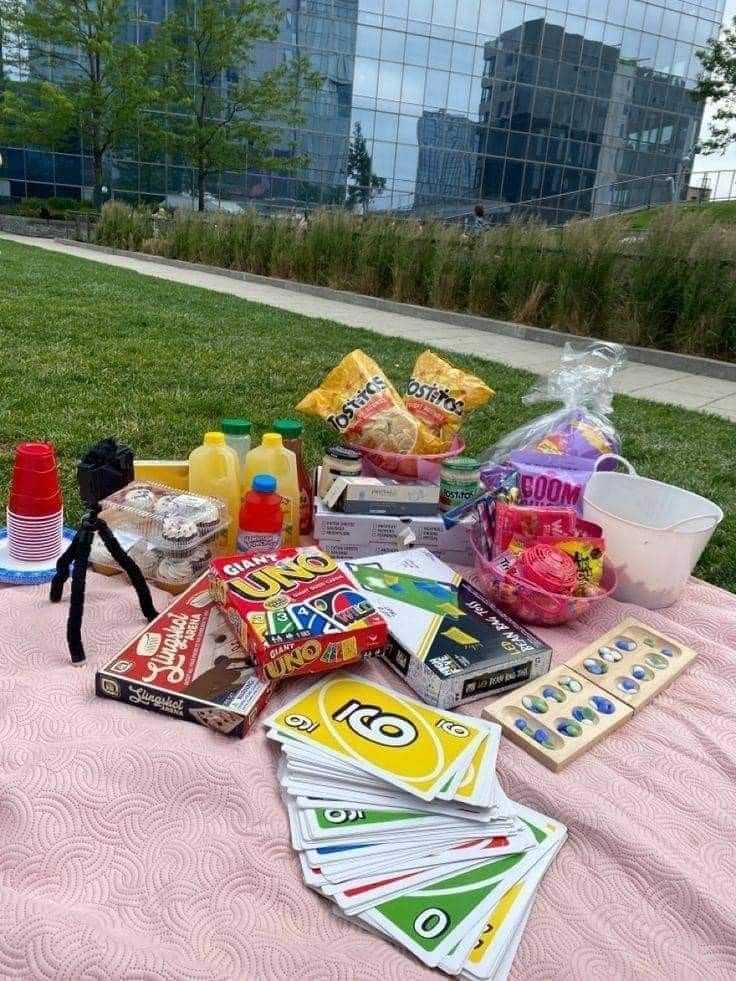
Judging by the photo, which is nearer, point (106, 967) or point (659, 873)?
point (106, 967)

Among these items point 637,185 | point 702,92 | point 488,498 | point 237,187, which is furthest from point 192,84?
point 488,498

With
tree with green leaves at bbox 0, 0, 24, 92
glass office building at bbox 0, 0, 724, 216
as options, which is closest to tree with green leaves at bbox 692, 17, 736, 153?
glass office building at bbox 0, 0, 724, 216

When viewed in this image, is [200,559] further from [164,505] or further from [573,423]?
[573,423]

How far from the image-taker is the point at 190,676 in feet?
5.23

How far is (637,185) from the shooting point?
34.1m

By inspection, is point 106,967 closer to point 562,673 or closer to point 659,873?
point 659,873

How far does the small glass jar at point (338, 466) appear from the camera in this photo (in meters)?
2.42

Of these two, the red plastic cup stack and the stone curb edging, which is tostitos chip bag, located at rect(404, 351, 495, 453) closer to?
the red plastic cup stack

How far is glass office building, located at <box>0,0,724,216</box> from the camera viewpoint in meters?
29.8

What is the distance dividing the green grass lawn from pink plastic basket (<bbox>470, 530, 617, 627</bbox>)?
2.78 ft

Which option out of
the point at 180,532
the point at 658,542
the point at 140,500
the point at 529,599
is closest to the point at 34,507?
the point at 140,500

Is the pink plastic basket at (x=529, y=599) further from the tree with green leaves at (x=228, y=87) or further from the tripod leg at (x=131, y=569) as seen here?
the tree with green leaves at (x=228, y=87)

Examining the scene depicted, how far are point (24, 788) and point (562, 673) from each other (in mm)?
1214

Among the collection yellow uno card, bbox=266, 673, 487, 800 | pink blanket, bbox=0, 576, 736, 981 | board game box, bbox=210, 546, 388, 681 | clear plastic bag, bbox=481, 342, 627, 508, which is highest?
clear plastic bag, bbox=481, 342, 627, 508
